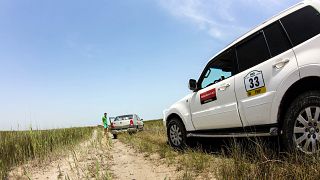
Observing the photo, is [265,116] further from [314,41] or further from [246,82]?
[314,41]

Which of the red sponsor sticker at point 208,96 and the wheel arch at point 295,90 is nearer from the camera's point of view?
the wheel arch at point 295,90

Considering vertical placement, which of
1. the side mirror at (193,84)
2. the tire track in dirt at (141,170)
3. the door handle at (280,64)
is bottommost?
Answer: the tire track in dirt at (141,170)

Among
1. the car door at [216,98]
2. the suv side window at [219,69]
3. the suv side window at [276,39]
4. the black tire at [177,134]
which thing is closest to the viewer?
the suv side window at [276,39]

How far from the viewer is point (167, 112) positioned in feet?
30.7

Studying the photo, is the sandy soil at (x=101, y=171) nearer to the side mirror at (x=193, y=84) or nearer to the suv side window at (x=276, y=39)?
the side mirror at (x=193, y=84)

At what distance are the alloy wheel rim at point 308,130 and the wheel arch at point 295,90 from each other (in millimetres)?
326

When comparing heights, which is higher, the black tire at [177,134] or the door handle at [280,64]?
the door handle at [280,64]

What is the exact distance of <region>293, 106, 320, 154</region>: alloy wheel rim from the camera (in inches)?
177

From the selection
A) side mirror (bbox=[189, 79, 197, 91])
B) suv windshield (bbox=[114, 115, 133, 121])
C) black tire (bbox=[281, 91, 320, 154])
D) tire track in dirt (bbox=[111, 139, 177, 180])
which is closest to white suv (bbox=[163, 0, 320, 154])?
black tire (bbox=[281, 91, 320, 154])

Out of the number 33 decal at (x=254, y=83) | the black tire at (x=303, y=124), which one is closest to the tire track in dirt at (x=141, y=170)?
the black tire at (x=303, y=124)

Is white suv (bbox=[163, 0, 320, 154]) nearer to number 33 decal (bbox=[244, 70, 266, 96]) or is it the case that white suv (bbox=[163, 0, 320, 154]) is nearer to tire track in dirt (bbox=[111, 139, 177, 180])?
number 33 decal (bbox=[244, 70, 266, 96])

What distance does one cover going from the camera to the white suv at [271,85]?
472 cm

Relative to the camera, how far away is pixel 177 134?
29.0ft

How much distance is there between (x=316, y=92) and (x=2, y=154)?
857cm
